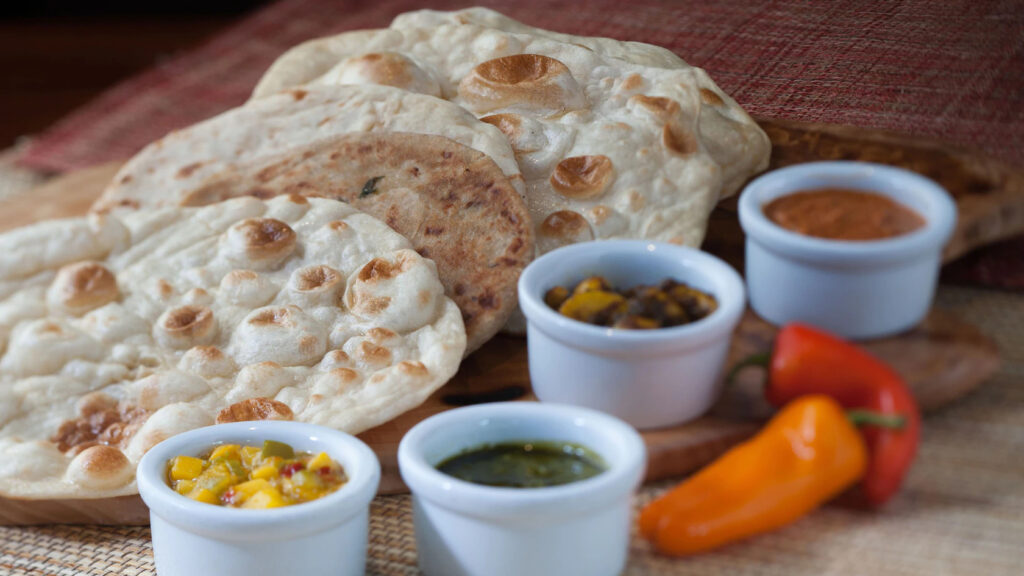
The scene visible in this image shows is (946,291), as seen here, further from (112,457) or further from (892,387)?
(112,457)

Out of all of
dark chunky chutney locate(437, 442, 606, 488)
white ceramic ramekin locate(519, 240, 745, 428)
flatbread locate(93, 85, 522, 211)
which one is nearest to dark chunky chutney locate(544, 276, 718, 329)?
white ceramic ramekin locate(519, 240, 745, 428)

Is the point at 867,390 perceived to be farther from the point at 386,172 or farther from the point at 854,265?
the point at 386,172

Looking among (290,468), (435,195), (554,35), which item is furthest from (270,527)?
(554,35)

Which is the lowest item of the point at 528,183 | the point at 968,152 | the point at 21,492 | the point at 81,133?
the point at 81,133

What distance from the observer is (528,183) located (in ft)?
4.45

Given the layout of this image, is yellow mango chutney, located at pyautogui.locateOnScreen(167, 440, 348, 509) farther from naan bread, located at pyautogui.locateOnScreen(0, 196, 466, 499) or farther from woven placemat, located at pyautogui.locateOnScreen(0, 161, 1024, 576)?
woven placemat, located at pyautogui.locateOnScreen(0, 161, 1024, 576)

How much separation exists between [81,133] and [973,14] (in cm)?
194

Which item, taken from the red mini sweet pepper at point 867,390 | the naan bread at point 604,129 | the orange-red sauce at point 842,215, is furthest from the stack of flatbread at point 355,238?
the red mini sweet pepper at point 867,390

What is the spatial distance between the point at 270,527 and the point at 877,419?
0.51 metres

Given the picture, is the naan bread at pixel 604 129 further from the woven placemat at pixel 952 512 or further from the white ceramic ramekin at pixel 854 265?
the woven placemat at pixel 952 512

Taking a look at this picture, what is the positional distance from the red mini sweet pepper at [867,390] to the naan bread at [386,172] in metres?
0.40

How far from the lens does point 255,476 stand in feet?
3.58

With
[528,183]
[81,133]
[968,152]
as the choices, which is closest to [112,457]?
[528,183]

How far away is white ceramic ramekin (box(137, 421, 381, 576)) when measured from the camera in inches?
40.7
